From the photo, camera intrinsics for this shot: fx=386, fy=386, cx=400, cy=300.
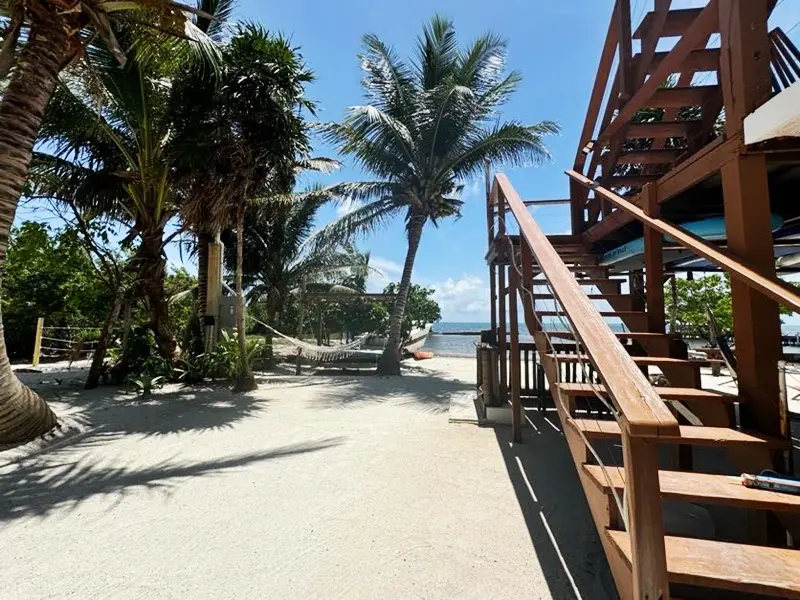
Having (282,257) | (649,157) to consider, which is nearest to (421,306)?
(282,257)

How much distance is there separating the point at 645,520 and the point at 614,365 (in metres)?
0.43

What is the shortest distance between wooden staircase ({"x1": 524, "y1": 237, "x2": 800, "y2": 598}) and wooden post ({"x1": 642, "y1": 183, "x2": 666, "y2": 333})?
0.38ft

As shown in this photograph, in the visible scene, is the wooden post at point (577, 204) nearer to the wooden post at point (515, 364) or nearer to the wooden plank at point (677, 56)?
the wooden plank at point (677, 56)

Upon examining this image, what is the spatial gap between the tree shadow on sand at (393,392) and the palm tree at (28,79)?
3.03m

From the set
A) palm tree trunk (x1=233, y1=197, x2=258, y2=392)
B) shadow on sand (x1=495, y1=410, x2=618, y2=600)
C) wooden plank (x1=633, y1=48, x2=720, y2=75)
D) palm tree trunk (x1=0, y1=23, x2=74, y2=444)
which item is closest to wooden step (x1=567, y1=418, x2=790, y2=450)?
shadow on sand (x1=495, y1=410, x2=618, y2=600)

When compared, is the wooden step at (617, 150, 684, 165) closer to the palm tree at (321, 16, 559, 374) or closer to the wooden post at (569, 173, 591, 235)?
the wooden post at (569, 173, 591, 235)

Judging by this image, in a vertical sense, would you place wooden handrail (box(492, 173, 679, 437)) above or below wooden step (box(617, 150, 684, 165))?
below

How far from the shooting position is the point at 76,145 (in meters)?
6.22

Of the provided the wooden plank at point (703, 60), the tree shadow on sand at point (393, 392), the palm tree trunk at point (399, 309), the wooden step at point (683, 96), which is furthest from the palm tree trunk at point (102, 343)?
the wooden plank at point (703, 60)

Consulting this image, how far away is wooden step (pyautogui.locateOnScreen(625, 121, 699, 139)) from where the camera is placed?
3703 mm

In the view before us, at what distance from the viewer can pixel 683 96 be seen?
3518mm

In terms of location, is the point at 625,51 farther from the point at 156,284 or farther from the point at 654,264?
the point at 156,284

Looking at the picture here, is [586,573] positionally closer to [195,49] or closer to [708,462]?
[708,462]

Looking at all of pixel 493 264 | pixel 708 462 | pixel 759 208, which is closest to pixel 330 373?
pixel 493 264
